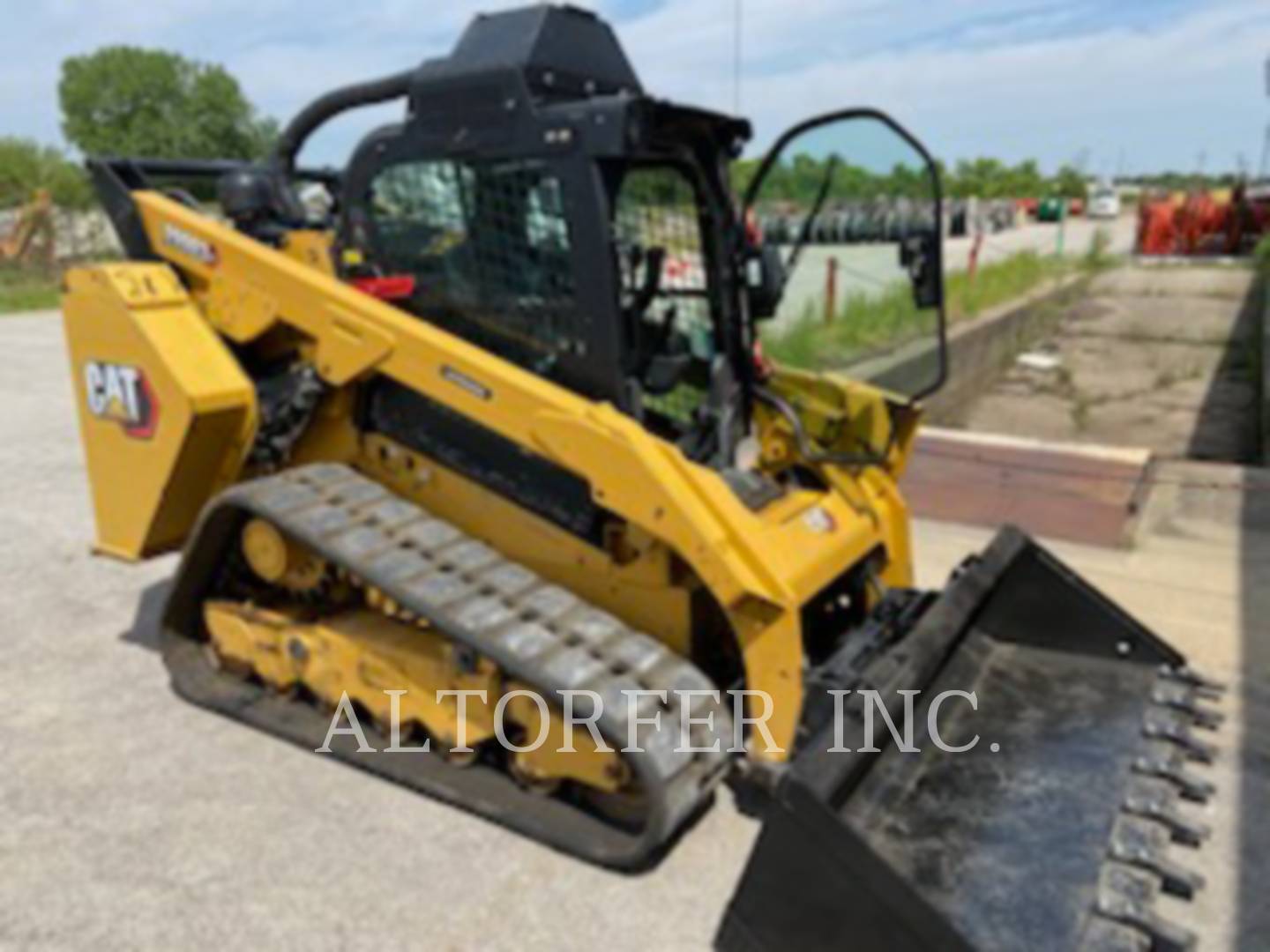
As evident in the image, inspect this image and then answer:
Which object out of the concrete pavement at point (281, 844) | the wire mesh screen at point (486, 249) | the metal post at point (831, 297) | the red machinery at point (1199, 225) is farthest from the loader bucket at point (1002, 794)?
the red machinery at point (1199, 225)

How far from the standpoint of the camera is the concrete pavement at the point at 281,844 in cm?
273

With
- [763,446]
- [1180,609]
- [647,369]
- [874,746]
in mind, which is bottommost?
[1180,609]

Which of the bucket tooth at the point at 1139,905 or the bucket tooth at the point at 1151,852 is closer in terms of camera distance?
the bucket tooth at the point at 1139,905

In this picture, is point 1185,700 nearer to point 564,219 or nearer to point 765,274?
point 765,274

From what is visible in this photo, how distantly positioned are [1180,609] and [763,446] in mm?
2062

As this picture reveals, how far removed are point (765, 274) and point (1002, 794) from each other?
1.98 m

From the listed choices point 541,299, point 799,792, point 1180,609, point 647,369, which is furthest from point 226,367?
point 1180,609

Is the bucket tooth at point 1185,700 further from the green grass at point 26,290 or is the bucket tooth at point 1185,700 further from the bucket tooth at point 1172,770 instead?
the green grass at point 26,290

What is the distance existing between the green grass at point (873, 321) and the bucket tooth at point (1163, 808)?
1633 mm

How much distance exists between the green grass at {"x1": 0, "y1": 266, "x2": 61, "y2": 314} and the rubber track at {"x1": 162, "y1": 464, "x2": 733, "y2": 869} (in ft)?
60.0

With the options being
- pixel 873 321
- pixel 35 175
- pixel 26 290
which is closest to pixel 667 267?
pixel 873 321

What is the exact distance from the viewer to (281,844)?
3.08 meters

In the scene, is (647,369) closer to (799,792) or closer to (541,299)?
(541,299)

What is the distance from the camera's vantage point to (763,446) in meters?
4.15
